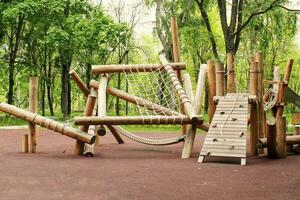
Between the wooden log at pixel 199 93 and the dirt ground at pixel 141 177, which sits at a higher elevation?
the wooden log at pixel 199 93

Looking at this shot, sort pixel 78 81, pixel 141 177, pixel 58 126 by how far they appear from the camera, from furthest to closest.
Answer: pixel 78 81
pixel 58 126
pixel 141 177

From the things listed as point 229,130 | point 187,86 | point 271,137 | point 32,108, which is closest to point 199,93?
point 187,86

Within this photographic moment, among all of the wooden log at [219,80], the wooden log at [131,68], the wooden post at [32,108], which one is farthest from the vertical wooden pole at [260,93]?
the wooden post at [32,108]

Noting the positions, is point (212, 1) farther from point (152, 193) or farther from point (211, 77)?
point (152, 193)

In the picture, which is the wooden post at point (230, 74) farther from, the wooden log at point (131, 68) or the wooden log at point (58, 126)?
the wooden log at point (58, 126)

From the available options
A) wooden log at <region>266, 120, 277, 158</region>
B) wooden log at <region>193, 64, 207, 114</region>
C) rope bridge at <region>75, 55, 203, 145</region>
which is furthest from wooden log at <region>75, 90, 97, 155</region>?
wooden log at <region>266, 120, 277, 158</region>

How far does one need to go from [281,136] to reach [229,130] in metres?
0.91

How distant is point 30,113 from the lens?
8.61m

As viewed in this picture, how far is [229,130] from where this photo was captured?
758cm

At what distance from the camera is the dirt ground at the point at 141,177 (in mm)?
4762

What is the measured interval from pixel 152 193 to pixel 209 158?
324 cm

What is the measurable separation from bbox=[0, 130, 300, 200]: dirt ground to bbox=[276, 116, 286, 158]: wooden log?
22 cm

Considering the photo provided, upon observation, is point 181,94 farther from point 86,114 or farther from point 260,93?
point 86,114

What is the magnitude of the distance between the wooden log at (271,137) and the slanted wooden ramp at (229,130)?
36cm
